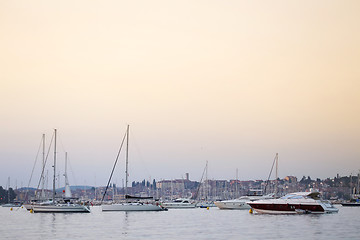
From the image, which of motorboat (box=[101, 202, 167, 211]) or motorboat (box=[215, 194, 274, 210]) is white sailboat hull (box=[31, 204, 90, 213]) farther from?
motorboat (box=[215, 194, 274, 210])

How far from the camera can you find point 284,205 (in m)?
77.2

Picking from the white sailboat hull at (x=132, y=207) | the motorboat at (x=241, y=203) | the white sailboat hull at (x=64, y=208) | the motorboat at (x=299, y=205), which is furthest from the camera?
the motorboat at (x=241, y=203)

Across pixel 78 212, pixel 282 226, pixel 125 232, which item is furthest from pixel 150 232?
pixel 78 212

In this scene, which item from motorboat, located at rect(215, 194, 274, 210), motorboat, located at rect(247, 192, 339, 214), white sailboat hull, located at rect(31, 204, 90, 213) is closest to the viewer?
motorboat, located at rect(247, 192, 339, 214)

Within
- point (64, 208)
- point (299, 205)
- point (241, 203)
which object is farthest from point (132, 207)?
point (299, 205)

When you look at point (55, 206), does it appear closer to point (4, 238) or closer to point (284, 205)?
point (284, 205)

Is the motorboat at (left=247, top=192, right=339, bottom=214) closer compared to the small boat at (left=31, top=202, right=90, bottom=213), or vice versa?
the motorboat at (left=247, top=192, right=339, bottom=214)

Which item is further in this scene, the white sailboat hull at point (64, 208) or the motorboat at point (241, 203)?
the motorboat at point (241, 203)

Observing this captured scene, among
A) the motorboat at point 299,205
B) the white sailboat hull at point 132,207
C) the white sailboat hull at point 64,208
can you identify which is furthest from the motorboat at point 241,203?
the white sailboat hull at point 64,208

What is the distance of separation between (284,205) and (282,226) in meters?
24.1

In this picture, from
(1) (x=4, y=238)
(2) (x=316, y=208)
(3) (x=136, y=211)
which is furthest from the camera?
(3) (x=136, y=211)

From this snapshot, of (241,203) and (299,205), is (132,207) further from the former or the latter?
(299,205)

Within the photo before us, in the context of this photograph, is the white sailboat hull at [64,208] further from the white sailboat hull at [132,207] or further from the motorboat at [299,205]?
the motorboat at [299,205]

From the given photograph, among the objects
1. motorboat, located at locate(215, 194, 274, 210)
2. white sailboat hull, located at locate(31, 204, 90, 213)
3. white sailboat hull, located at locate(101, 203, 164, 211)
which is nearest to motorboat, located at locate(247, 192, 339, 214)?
white sailboat hull, located at locate(101, 203, 164, 211)
